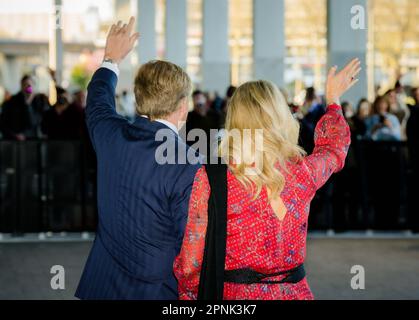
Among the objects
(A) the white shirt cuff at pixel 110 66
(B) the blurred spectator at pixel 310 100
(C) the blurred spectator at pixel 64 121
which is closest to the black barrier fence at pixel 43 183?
(C) the blurred spectator at pixel 64 121

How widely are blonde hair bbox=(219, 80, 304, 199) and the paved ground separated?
579cm

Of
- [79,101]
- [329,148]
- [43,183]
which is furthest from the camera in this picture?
[79,101]

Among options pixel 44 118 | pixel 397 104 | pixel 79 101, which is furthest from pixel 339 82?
pixel 397 104

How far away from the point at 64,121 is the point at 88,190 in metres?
1.20

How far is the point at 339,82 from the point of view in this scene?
427 cm

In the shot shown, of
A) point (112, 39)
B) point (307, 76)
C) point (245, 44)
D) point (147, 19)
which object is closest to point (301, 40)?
point (245, 44)

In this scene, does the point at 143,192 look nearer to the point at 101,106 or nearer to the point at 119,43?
the point at 101,106

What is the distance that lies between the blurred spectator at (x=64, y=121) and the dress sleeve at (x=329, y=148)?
33.6ft

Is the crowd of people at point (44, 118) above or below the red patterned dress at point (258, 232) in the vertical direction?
above

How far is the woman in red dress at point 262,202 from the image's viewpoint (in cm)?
374

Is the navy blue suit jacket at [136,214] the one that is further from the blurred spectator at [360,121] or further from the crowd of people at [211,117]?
the blurred spectator at [360,121]

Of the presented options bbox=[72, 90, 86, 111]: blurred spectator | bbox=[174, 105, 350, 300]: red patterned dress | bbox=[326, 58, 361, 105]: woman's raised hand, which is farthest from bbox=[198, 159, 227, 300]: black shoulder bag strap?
bbox=[72, 90, 86, 111]: blurred spectator

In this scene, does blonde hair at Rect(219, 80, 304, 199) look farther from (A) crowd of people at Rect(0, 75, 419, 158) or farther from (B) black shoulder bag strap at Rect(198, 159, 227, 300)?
(A) crowd of people at Rect(0, 75, 419, 158)
